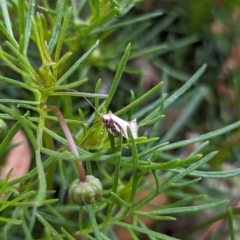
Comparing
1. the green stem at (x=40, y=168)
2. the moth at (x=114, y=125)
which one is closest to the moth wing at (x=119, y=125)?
the moth at (x=114, y=125)

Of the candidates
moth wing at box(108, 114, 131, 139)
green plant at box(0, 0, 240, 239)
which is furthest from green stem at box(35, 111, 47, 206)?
moth wing at box(108, 114, 131, 139)

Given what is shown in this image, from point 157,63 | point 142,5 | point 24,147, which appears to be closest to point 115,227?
point 24,147

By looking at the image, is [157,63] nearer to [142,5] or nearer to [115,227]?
[142,5]

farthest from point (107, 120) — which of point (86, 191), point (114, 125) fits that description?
point (86, 191)

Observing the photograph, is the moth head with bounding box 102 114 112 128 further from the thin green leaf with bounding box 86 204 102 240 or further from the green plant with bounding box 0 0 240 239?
the thin green leaf with bounding box 86 204 102 240

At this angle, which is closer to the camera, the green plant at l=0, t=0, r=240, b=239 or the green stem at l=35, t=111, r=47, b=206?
the green stem at l=35, t=111, r=47, b=206

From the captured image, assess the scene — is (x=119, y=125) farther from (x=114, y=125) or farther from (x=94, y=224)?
(x=94, y=224)

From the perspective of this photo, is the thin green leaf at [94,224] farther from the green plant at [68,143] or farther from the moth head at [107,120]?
the moth head at [107,120]

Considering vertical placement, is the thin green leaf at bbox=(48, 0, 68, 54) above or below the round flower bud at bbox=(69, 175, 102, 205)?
above
